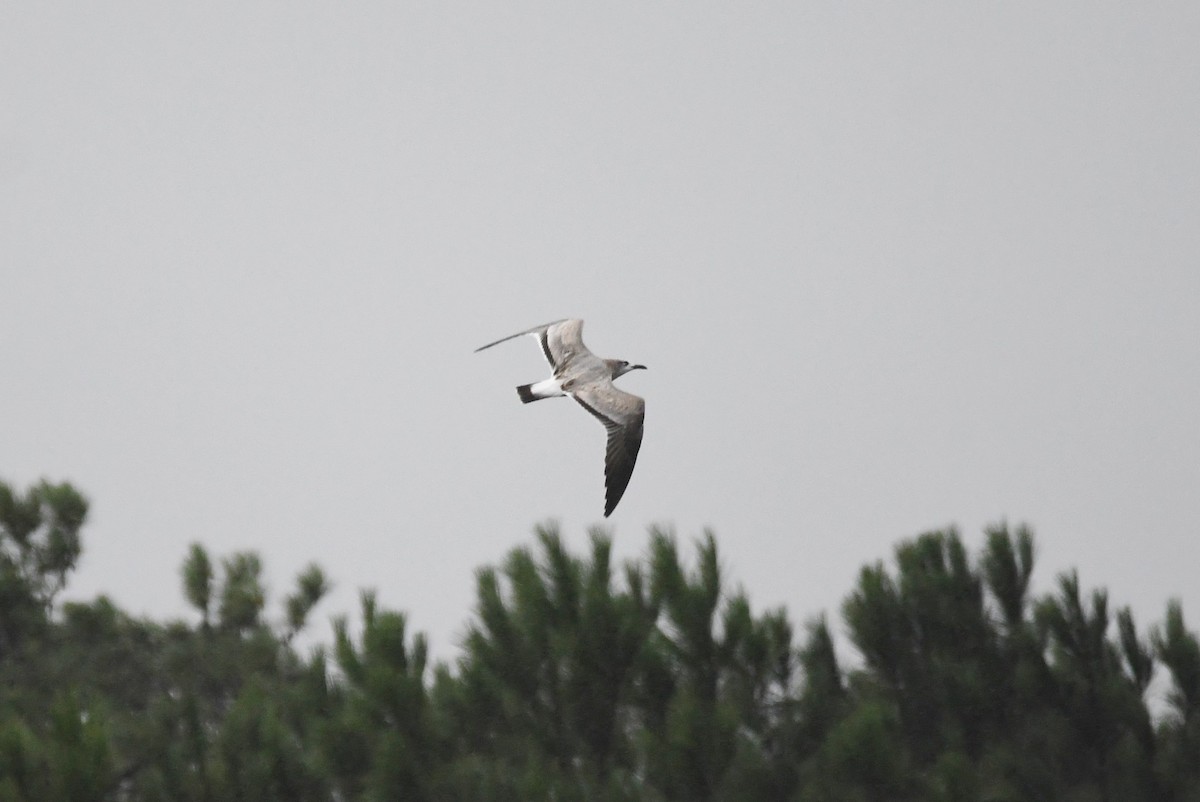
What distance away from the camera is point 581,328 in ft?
47.8

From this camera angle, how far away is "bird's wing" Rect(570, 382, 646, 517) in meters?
11.8

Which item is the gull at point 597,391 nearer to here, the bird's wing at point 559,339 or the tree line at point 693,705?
the bird's wing at point 559,339

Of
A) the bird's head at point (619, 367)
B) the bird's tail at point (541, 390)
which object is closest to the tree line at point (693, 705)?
the bird's tail at point (541, 390)

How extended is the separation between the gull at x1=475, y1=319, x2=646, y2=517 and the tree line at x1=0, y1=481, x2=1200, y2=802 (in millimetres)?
2883

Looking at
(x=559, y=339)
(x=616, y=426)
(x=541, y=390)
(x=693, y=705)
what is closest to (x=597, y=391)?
(x=541, y=390)

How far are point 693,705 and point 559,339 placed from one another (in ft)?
23.6

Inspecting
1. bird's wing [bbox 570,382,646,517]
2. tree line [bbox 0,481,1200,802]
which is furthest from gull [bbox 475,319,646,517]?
tree line [bbox 0,481,1200,802]

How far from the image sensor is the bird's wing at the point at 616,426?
1178 centimetres

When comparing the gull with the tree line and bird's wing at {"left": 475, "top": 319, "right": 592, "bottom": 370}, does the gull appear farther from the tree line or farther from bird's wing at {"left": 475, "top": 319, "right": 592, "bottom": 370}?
the tree line

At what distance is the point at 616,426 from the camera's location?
12141mm

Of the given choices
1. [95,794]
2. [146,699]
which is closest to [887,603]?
[95,794]

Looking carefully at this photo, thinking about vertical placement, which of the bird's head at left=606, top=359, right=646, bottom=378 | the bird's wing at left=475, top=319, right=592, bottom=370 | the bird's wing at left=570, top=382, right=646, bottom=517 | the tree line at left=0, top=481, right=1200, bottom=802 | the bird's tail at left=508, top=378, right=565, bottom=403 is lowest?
the tree line at left=0, top=481, right=1200, bottom=802

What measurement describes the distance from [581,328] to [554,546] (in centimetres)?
655

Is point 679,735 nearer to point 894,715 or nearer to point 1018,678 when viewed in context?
point 894,715
